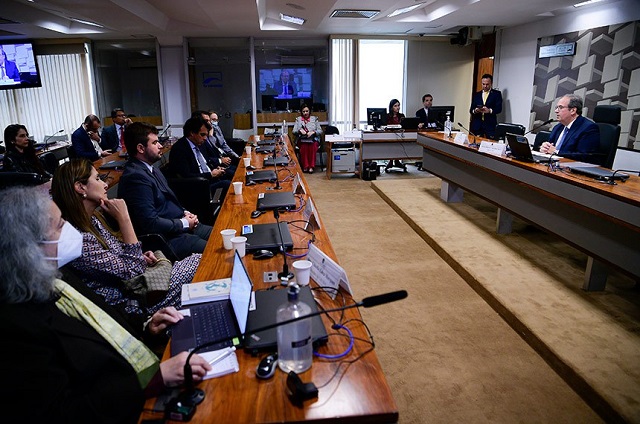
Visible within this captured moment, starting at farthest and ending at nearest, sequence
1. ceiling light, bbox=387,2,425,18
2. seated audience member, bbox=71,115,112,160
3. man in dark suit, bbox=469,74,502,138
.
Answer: man in dark suit, bbox=469,74,502,138 < ceiling light, bbox=387,2,425,18 < seated audience member, bbox=71,115,112,160

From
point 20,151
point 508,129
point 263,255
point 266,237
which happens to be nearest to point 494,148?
point 508,129

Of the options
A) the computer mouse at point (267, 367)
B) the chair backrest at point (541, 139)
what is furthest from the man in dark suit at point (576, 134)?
the computer mouse at point (267, 367)

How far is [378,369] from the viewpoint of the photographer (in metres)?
1.18

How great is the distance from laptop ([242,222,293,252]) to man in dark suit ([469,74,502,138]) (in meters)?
5.51

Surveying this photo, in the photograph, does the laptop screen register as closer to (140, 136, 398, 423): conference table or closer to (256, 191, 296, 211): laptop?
(140, 136, 398, 423): conference table

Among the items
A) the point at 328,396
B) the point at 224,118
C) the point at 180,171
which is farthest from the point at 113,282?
the point at 224,118

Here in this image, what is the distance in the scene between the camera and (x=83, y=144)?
556 centimetres

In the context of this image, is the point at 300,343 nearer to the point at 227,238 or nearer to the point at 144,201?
the point at 227,238

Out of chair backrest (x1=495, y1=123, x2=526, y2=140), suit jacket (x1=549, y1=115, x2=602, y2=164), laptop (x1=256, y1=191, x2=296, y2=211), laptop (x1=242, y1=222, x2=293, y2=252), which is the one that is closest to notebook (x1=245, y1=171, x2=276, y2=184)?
laptop (x1=256, y1=191, x2=296, y2=211)

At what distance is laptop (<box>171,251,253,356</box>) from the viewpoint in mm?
1282

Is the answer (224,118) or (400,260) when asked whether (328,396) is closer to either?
(400,260)

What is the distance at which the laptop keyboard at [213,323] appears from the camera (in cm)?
130

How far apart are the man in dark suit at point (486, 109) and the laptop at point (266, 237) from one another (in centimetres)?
551

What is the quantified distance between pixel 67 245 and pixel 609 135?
3.98m
